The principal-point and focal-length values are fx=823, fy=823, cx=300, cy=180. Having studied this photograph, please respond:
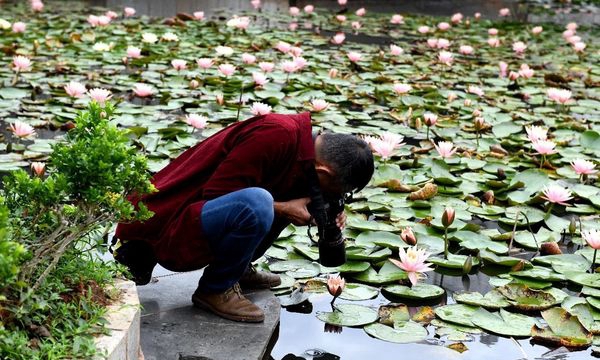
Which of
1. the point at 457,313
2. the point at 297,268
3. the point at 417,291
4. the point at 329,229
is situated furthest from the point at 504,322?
the point at 297,268

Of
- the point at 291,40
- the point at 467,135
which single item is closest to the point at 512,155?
the point at 467,135

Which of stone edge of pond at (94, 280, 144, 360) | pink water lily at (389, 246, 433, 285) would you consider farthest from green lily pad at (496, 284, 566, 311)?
stone edge of pond at (94, 280, 144, 360)

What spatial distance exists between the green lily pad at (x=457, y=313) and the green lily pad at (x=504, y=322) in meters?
0.02

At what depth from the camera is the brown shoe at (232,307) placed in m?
2.67

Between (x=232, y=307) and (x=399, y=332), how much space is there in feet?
1.83

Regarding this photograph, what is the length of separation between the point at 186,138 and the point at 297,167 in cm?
202

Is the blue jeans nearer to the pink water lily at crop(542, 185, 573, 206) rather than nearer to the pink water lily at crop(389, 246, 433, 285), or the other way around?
the pink water lily at crop(389, 246, 433, 285)

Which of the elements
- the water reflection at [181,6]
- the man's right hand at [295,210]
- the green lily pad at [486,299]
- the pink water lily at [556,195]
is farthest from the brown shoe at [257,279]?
the water reflection at [181,6]

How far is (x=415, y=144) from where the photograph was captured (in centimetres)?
484

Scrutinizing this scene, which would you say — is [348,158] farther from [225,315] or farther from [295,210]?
[225,315]

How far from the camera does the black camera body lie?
103 inches

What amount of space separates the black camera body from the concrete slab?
0.28 m

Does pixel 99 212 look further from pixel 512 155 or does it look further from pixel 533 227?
pixel 512 155

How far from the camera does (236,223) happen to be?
97.3 inches
